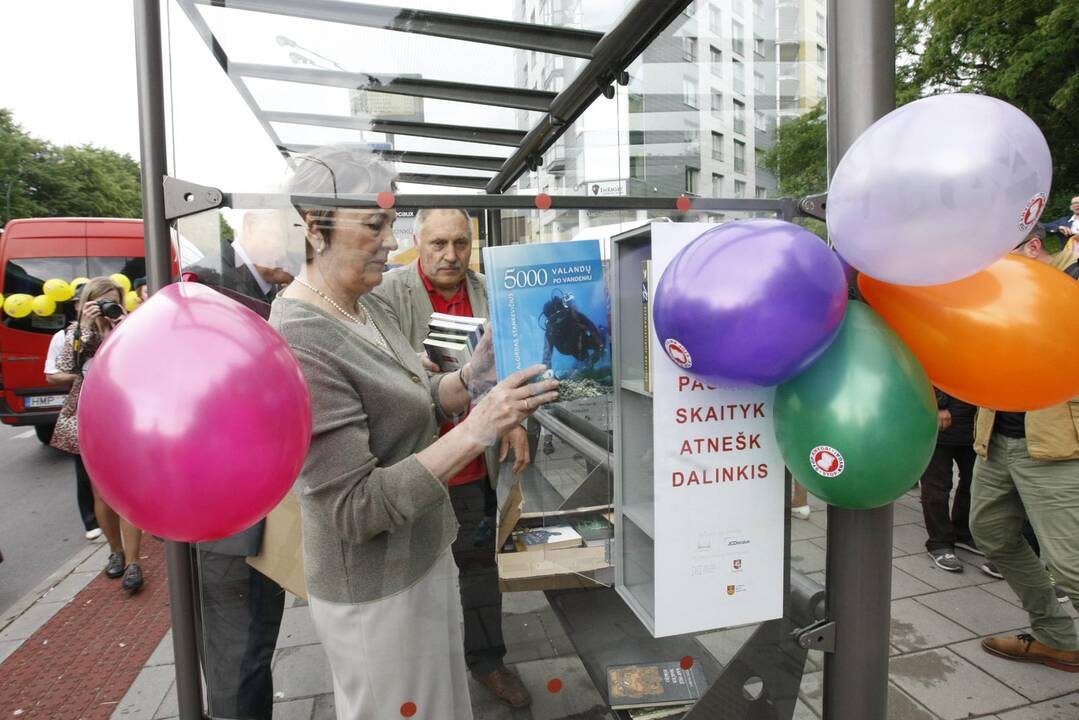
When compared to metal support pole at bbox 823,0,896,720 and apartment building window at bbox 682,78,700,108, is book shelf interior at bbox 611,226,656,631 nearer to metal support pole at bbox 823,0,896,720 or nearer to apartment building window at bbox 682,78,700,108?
metal support pole at bbox 823,0,896,720

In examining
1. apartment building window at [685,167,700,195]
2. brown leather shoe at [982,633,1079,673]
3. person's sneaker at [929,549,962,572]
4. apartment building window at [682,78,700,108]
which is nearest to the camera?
apartment building window at [685,167,700,195]

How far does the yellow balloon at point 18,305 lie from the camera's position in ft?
24.5

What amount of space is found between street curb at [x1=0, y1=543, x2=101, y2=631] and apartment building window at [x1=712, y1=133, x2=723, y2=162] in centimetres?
472

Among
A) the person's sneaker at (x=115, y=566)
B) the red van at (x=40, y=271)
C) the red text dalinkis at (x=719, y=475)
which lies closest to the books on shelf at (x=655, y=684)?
the red text dalinkis at (x=719, y=475)

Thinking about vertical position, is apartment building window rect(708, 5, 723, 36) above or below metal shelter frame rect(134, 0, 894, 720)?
above

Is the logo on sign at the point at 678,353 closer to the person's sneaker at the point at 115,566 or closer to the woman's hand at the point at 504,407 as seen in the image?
the woman's hand at the point at 504,407

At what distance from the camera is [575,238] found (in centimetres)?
149

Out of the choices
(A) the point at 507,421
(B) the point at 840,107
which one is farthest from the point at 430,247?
(B) the point at 840,107

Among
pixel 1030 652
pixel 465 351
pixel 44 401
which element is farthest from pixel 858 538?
pixel 44 401

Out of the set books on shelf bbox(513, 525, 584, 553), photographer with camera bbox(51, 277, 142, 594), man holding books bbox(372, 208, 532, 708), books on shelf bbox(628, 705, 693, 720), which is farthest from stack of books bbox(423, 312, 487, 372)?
photographer with camera bbox(51, 277, 142, 594)

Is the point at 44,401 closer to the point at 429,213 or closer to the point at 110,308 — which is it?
the point at 110,308

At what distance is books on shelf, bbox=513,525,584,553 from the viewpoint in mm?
1616

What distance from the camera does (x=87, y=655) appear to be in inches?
141

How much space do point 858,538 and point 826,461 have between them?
16.4 inches
